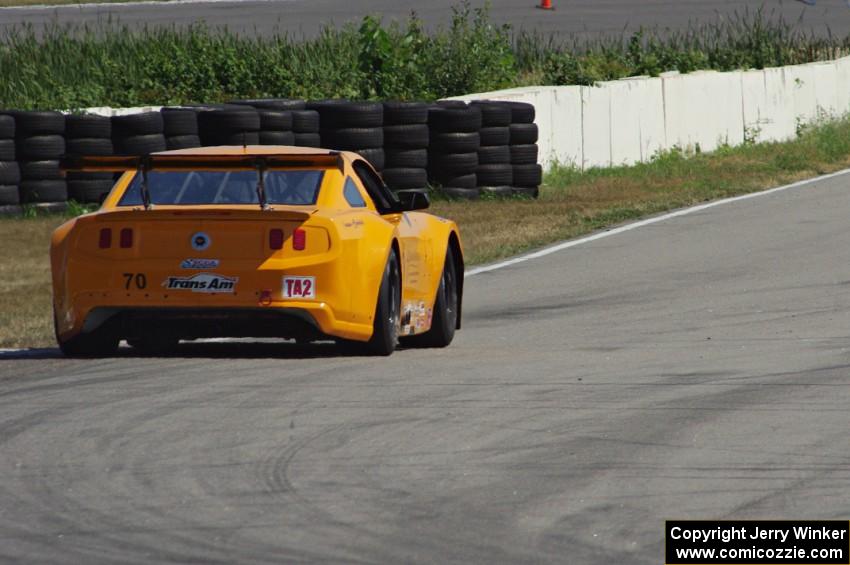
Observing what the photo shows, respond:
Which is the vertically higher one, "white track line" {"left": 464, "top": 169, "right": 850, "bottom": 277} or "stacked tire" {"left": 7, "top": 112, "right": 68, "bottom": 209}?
"stacked tire" {"left": 7, "top": 112, "right": 68, "bottom": 209}

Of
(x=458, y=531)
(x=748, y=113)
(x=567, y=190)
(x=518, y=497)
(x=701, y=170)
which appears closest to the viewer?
(x=458, y=531)

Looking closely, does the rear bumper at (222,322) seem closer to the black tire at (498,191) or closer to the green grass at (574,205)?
the green grass at (574,205)

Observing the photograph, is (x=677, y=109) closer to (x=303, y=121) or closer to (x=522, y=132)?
(x=522, y=132)

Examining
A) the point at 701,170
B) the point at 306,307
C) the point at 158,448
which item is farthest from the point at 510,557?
the point at 701,170

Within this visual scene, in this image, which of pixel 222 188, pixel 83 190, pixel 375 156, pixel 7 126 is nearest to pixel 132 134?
pixel 83 190

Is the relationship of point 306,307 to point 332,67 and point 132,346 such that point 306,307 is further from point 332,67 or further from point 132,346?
point 332,67

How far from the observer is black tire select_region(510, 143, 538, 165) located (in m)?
22.7

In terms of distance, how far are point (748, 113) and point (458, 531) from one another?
990 inches

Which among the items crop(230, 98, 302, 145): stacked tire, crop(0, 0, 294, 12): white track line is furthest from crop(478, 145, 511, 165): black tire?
crop(0, 0, 294, 12): white track line

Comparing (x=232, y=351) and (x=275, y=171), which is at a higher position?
(x=275, y=171)

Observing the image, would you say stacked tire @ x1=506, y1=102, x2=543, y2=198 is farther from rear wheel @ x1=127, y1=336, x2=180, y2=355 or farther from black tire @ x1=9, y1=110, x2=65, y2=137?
rear wheel @ x1=127, y1=336, x2=180, y2=355

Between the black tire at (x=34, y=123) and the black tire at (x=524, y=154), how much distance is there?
5722mm

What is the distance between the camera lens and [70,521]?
659 cm

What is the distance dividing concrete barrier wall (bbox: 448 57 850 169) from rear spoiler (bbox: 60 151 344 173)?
13236 mm
